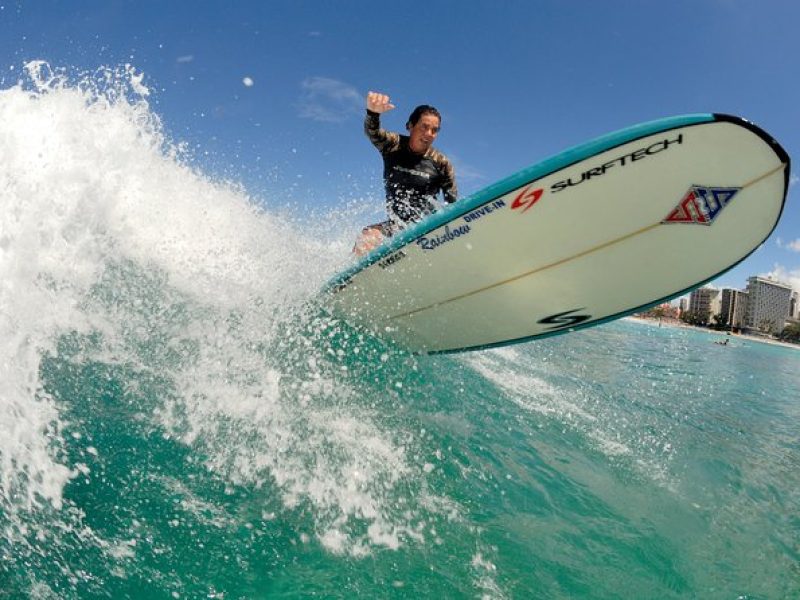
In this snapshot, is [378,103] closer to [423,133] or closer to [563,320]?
[423,133]

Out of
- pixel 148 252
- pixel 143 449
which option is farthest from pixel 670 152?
pixel 148 252

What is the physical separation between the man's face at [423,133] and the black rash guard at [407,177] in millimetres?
79

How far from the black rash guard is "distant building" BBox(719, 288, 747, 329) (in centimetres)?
16884

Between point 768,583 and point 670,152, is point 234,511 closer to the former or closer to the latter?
point 768,583

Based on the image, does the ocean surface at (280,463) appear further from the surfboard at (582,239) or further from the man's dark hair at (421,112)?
the man's dark hair at (421,112)

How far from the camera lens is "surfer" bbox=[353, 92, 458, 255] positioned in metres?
5.79

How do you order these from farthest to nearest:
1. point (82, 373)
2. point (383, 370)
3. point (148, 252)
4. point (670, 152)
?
point (148, 252)
point (383, 370)
point (670, 152)
point (82, 373)

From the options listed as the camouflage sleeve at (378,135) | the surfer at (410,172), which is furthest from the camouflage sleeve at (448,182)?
the camouflage sleeve at (378,135)

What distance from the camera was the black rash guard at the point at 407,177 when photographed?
5898 millimetres

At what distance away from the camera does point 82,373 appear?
3.52 meters

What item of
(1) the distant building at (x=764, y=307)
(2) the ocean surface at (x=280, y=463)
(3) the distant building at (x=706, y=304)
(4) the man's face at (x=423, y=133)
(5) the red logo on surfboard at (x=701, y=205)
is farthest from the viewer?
(1) the distant building at (x=764, y=307)

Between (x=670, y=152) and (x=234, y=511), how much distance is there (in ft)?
14.2

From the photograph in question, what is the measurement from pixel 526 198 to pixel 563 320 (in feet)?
5.25

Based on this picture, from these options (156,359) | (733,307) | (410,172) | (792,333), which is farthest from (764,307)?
(156,359)
